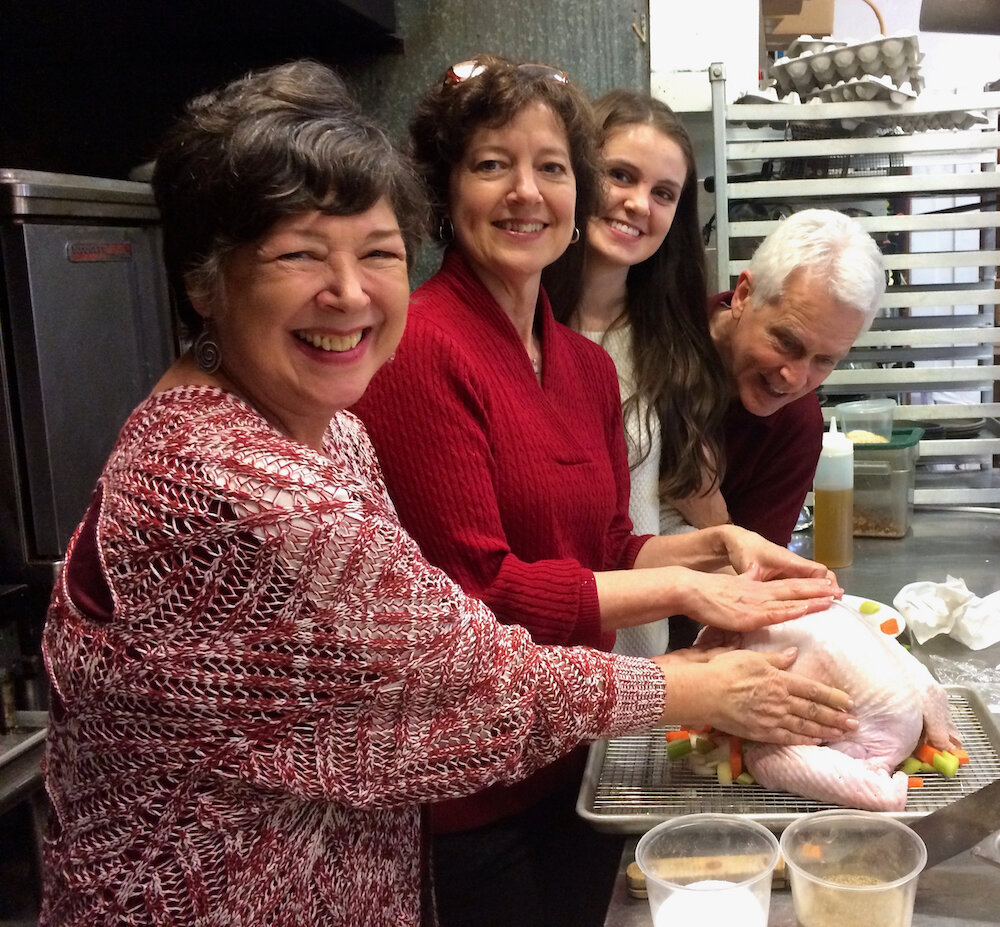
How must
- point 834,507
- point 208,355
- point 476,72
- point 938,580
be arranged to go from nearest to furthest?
1. point 208,355
2. point 476,72
3. point 938,580
4. point 834,507

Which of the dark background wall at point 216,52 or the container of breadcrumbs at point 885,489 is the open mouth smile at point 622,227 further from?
the container of breadcrumbs at point 885,489

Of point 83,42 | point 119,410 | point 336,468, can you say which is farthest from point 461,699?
point 83,42

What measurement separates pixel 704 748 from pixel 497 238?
769 millimetres

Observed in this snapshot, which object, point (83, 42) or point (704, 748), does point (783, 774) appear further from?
point (83, 42)

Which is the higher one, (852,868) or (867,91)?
(867,91)

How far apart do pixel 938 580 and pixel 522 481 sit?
1.34m

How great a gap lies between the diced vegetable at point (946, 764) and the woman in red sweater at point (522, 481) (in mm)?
118

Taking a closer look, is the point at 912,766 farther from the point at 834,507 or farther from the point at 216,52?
the point at 216,52

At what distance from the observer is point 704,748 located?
129 cm

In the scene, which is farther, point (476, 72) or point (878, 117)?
point (878, 117)

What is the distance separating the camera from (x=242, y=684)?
821mm

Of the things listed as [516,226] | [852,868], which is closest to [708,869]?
Answer: [852,868]

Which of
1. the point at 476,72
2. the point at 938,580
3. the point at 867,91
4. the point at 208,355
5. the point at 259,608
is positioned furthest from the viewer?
the point at 867,91

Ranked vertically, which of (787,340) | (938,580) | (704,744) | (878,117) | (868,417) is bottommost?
(938,580)
